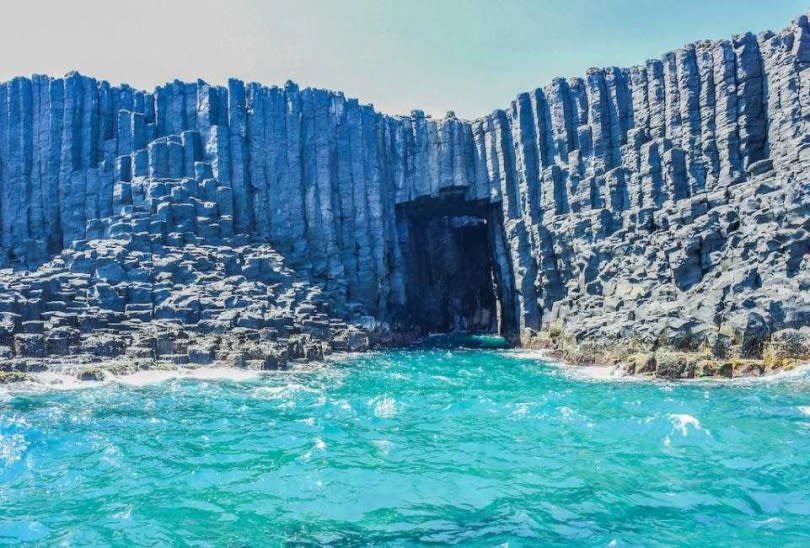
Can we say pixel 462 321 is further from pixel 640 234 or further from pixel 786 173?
pixel 786 173

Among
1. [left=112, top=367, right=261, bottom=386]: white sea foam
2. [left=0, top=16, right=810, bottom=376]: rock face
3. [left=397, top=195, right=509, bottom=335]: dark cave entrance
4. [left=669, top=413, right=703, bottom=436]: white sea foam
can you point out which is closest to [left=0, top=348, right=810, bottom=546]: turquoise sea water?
[left=669, top=413, right=703, bottom=436]: white sea foam

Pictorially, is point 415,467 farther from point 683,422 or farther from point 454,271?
point 454,271

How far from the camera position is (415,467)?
18.5 m

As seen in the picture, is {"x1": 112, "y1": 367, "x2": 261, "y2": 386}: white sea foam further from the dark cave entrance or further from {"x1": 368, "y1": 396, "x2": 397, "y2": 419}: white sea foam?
the dark cave entrance

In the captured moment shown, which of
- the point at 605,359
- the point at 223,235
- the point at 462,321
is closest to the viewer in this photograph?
the point at 605,359

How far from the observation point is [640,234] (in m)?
51.2

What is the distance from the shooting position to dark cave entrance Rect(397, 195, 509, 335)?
77250mm

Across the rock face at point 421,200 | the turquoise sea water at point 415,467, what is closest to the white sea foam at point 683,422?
the turquoise sea water at point 415,467

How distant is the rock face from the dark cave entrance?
2.35ft

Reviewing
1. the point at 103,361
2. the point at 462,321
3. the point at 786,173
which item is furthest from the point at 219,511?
the point at 462,321

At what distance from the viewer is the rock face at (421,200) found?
42219 mm

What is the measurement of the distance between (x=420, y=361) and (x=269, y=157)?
3009 cm

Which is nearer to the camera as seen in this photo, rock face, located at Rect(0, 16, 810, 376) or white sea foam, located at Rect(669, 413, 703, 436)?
white sea foam, located at Rect(669, 413, 703, 436)

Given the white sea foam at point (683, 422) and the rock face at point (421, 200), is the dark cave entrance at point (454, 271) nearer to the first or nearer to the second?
the rock face at point (421, 200)
